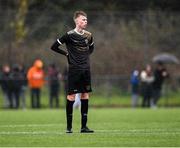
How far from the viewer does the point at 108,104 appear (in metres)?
33.5

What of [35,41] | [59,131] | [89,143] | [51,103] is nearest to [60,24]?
[35,41]

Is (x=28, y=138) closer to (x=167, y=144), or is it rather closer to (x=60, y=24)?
(x=167, y=144)

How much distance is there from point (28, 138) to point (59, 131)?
5.84ft

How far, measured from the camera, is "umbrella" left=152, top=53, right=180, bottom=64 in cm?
3309

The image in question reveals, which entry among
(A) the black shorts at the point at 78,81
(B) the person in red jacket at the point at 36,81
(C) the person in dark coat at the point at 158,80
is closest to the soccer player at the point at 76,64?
(A) the black shorts at the point at 78,81

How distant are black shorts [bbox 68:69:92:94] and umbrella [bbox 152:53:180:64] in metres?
19.3

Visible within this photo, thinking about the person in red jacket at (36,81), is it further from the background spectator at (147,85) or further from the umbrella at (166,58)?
the umbrella at (166,58)

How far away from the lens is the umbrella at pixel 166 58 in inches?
Result: 1303

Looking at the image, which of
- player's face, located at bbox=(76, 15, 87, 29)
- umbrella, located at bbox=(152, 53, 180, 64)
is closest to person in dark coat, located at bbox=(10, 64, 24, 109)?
umbrella, located at bbox=(152, 53, 180, 64)

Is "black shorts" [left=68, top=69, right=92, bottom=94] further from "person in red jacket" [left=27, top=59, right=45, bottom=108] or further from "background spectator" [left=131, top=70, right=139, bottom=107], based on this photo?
"background spectator" [left=131, top=70, right=139, bottom=107]

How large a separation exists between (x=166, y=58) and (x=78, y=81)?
Answer: 63.7 feet

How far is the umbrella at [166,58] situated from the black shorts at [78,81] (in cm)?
1930

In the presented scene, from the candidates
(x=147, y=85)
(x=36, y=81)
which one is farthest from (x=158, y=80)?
(x=36, y=81)

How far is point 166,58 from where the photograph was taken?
3306 cm
